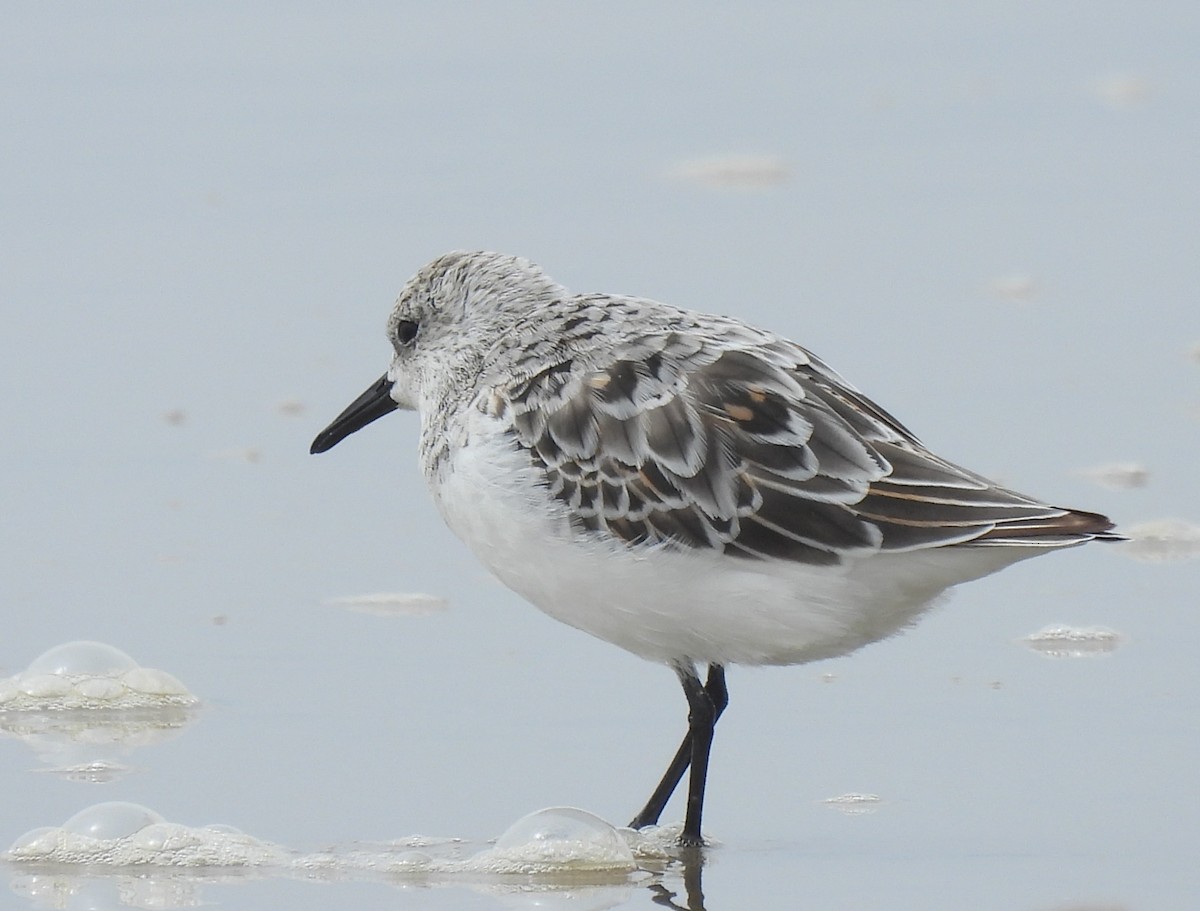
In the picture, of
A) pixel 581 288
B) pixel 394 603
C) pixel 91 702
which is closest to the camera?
pixel 91 702

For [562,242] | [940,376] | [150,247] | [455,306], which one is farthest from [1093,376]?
[150,247]

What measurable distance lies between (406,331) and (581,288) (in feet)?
7.04

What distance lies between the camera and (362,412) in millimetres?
6590

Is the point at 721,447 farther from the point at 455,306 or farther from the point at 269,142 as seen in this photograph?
the point at 269,142

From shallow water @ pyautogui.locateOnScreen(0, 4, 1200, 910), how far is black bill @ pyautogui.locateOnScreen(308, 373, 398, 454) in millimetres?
442

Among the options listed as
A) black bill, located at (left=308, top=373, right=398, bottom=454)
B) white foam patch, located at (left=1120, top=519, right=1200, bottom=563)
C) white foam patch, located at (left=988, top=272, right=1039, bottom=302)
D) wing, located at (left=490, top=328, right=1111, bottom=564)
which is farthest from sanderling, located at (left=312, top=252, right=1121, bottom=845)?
white foam patch, located at (left=988, top=272, right=1039, bottom=302)

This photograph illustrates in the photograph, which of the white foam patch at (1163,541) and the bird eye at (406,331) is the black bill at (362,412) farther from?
the white foam patch at (1163,541)

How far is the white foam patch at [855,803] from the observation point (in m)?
5.50

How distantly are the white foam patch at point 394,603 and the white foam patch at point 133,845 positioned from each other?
150 centimetres

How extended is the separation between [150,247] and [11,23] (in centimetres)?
250

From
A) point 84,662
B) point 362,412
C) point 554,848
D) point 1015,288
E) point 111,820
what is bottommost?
point 554,848

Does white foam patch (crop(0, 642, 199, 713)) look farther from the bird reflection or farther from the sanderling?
the bird reflection

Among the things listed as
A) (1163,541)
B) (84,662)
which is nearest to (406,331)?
(84,662)

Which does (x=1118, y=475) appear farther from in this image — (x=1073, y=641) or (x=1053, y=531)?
(x=1053, y=531)
